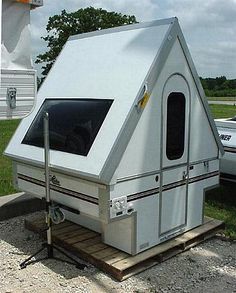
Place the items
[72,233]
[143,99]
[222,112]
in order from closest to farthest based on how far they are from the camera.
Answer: [143,99], [72,233], [222,112]

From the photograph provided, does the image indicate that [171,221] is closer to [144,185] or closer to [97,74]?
[144,185]

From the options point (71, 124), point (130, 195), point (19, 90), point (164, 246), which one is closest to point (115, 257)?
point (164, 246)

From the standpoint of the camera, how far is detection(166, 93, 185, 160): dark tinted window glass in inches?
167

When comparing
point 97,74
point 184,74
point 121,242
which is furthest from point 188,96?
point 121,242

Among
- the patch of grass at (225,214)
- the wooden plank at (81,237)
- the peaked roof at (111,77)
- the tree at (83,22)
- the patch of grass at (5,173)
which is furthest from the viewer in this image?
the tree at (83,22)

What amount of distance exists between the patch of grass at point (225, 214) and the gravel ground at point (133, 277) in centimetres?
52

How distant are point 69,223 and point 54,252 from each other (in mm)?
566

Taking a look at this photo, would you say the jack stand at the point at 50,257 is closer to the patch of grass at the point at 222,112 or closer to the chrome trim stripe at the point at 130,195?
the chrome trim stripe at the point at 130,195

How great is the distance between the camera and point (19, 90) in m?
2.70

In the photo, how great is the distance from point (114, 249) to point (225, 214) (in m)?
2.28

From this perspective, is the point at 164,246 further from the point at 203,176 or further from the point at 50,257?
the point at 50,257

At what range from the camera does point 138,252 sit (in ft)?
13.3

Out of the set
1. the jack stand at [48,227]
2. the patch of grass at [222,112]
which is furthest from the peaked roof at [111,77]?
the patch of grass at [222,112]

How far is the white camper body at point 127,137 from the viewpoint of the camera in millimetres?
3740
